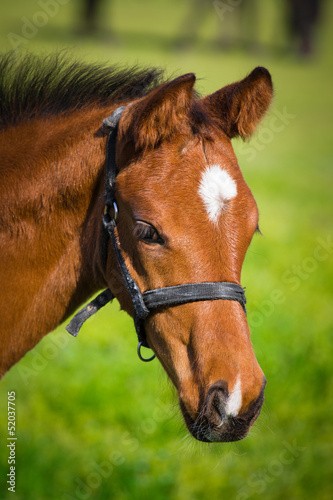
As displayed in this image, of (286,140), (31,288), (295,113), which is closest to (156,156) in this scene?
(31,288)

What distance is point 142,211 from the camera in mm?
2086

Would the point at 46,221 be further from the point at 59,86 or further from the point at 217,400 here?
the point at 217,400

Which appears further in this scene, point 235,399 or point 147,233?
point 147,233

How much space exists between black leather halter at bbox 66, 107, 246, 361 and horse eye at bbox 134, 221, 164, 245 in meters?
0.18

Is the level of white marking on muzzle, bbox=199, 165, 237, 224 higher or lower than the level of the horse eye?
higher

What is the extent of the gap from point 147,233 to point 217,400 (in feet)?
2.50

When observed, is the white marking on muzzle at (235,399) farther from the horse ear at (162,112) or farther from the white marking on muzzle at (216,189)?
the horse ear at (162,112)

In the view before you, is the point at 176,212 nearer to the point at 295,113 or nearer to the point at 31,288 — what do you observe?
the point at 31,288

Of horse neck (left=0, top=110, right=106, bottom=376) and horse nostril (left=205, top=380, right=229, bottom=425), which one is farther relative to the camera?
horse neck (left=0, top=110, right=106, bottom=376)

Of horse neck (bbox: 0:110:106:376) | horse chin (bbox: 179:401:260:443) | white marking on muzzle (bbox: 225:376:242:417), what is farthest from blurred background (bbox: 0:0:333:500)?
horse neck (bbox: 0:110:106:376)

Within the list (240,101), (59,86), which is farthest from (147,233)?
(59,86)

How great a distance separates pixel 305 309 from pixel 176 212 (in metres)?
5.29

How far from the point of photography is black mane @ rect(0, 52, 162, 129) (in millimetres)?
2566

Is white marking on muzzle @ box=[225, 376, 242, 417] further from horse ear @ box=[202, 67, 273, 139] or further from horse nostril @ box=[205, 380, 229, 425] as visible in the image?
horse ear @ box=[202, 67, 273, 139]
